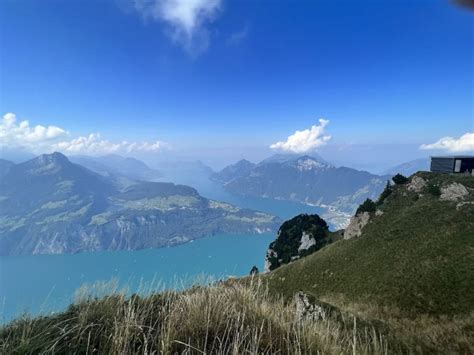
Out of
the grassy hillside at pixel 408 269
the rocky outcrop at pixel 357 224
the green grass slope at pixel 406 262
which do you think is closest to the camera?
the grassy hillside at pixel 408 269

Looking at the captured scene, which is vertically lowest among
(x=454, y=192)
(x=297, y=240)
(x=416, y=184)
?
(x=297, y=240)

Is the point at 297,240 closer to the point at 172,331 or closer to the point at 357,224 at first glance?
the point at 357,224

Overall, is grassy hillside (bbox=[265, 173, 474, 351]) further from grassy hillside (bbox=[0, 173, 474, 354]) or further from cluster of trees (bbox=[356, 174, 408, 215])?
cluster of trees (bbox=[356, 174, 408, 215])

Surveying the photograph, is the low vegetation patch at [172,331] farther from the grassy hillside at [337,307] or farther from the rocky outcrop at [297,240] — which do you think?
the rocky outcrop at [297,240]

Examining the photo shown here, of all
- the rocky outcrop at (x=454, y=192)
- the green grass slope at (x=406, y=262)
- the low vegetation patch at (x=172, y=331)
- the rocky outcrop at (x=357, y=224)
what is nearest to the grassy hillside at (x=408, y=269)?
the green grass slope at (x=406, y=262)

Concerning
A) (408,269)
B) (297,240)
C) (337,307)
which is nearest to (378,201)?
(297,240)

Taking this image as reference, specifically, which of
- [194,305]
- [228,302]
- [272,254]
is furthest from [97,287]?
[272,254]
